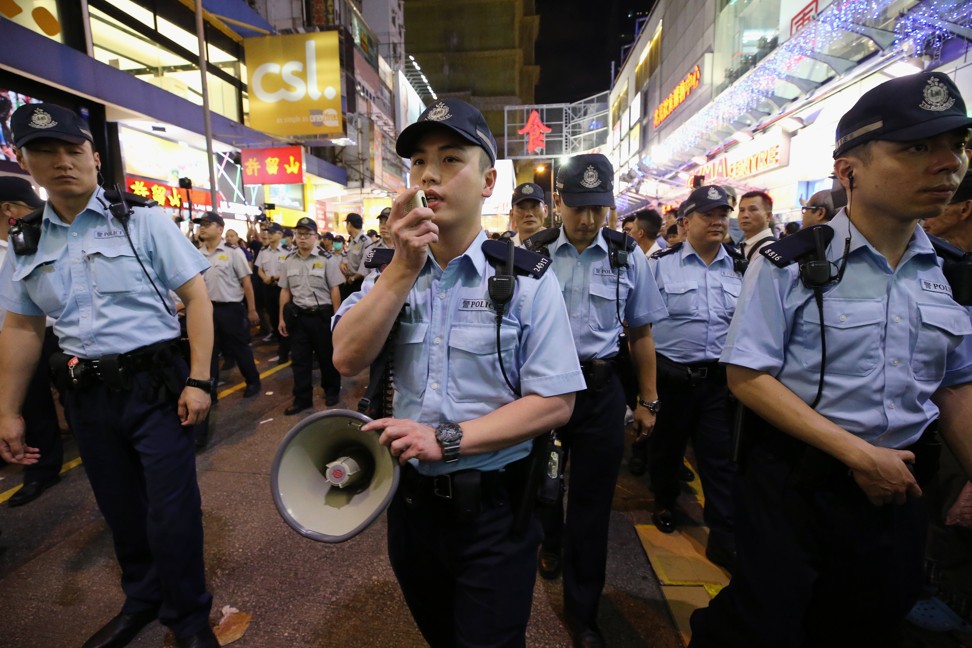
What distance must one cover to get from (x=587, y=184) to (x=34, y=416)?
4753 millimetres

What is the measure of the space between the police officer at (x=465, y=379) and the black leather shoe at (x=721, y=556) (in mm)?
2047

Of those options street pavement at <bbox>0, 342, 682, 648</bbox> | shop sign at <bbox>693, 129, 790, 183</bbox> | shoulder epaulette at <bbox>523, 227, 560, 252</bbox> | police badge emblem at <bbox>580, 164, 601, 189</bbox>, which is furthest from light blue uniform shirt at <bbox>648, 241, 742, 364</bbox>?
shop sign at <bbox>693, 129, 790, 183</bbox>

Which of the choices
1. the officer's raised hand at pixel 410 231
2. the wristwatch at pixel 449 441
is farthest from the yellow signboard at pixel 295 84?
the wristwatch at pixel 449 441

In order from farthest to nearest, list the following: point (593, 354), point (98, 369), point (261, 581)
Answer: point (261, 581), point (593, 354), point (98, 369)

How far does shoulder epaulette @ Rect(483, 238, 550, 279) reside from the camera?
4.72ft

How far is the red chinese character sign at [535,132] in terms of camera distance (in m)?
25.8

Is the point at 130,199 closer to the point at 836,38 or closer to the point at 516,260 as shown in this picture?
the point at 516,260

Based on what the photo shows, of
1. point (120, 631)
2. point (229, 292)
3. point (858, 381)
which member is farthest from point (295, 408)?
point (858, 381)

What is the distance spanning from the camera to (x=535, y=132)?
26.0 m

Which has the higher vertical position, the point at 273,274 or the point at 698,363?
the point at 273,274

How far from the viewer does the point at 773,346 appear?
1.63 meters

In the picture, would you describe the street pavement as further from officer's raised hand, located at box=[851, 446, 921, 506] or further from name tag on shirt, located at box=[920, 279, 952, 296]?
name tag on shirt, located at box=[920, 279, 952, 296]

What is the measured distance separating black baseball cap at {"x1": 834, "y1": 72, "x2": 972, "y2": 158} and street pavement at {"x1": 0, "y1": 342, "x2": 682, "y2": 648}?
2402mm

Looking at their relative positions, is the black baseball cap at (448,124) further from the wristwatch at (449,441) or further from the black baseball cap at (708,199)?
A: the black baseball cap at (708,199)
